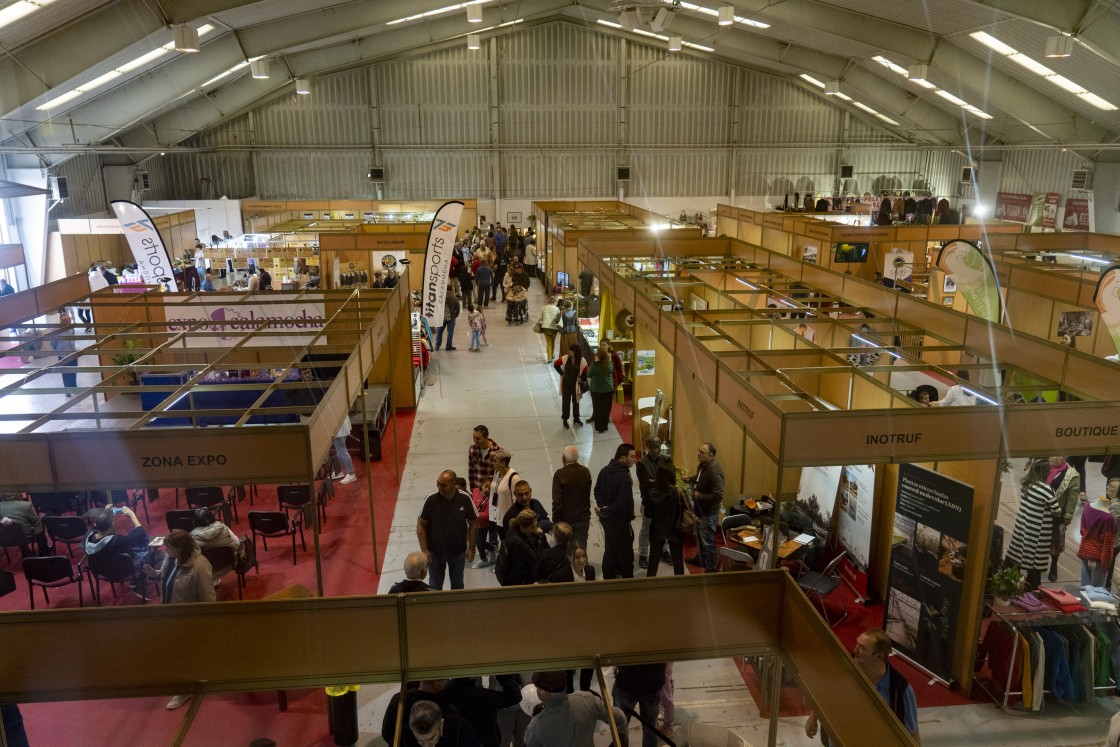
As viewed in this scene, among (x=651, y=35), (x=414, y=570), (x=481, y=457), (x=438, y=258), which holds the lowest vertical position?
(x=481, y=457)

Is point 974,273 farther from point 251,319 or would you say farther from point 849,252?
point 251,319

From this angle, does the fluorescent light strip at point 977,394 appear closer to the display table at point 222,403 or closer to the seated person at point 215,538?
the seated person at point 215,538

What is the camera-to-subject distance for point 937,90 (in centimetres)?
2197

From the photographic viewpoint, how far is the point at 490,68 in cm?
2752

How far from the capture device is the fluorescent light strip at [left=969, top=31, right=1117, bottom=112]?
54.6ft

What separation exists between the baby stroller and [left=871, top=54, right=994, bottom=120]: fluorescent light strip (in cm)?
1164

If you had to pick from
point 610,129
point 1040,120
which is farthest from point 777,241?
point 610,129

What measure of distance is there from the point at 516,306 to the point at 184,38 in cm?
814

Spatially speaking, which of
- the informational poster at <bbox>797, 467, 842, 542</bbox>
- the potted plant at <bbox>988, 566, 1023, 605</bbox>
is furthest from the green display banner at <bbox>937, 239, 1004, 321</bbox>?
the potted plant at <bbox>988, 566, 1023, 605</bbox>

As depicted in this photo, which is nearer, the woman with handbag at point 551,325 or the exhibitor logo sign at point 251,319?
the exhibitor logo sign at point 251,319

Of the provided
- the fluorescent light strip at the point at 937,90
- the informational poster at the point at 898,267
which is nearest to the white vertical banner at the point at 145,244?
the informational poster at the point at 898,267

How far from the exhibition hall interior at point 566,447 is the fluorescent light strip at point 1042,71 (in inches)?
4.7

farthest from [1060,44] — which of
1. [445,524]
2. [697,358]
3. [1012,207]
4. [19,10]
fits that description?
[19,10]

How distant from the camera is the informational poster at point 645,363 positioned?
406 inches
